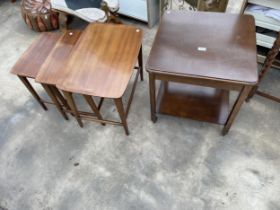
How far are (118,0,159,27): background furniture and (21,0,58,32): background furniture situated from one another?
784 mm

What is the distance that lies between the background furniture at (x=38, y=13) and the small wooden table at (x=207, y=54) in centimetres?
156

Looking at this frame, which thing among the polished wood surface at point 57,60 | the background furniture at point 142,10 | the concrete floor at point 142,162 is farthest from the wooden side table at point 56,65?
the background furniture at point 142,10

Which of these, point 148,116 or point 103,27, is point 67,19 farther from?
point 148,116

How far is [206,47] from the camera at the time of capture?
122 centimetres

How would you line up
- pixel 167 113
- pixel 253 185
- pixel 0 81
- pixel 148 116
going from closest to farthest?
pixel 253 185 → pixel 167 113 → pixel 148 116 → pixel 0 81

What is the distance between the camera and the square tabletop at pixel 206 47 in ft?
3.61

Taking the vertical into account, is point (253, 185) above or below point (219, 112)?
below

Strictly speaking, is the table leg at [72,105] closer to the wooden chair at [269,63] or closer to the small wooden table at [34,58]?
the small wooden table at [34,58]

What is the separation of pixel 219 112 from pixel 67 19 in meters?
1.73

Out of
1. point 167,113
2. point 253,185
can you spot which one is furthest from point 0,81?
point 253,185

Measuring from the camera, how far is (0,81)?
2.09m

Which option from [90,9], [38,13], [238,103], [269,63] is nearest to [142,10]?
[90,9]

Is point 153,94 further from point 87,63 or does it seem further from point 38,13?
point 38,13

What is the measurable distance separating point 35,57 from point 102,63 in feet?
1.84
